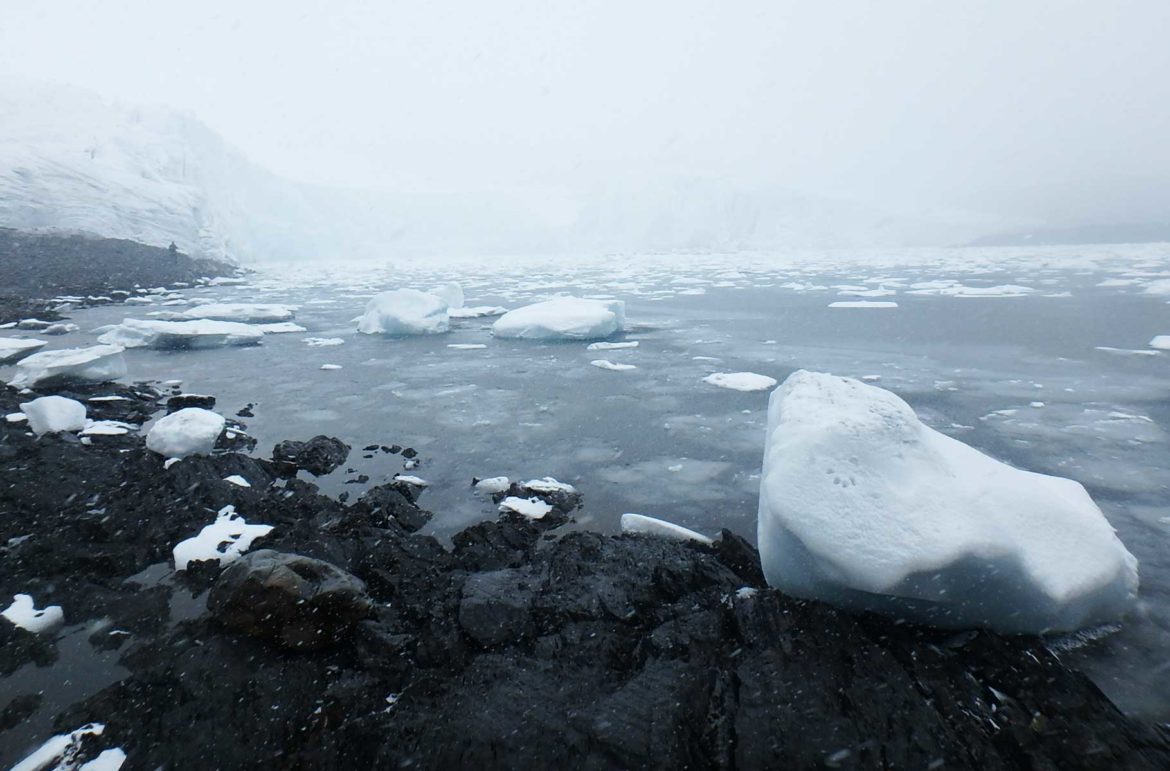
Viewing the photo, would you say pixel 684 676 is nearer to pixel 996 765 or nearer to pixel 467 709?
pixel 467 709

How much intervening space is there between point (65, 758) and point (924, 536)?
2913mm

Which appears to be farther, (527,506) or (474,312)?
(474,312)

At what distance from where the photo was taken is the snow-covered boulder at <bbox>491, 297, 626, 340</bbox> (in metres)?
9.29

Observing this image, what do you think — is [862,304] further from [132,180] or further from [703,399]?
[132,180]

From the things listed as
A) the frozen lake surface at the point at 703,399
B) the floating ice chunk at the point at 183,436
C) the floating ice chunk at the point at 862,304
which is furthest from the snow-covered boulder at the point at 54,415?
the floating ice chunk at the point at 862,304

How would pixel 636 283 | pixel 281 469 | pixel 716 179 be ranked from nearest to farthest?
1. pixel 281 469
2. pixel 636 283
3. pixel 716 179

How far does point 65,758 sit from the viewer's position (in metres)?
1.80

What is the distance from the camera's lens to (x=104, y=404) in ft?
17.0

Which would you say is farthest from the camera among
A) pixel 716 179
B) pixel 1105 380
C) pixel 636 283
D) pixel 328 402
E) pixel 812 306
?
pixel 716 179

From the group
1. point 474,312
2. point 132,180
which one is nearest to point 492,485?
point 474,312

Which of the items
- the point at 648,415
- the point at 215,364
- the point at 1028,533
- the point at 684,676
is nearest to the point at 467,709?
the point at 684,676

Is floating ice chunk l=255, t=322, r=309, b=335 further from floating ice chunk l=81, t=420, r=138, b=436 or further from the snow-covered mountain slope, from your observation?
the snow-covered mountain slope

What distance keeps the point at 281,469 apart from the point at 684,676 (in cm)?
301

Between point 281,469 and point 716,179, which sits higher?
point 716,179
